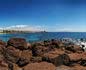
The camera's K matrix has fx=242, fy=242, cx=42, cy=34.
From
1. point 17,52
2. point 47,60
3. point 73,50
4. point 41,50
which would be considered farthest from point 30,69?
point 73,50

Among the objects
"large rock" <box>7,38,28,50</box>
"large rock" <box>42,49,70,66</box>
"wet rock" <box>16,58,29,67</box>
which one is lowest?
"wet rock" <box>16,58,29,67</box>

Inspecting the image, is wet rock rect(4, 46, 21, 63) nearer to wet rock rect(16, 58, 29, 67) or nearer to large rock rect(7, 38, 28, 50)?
wet rock rect(16, 58, 29, 67)

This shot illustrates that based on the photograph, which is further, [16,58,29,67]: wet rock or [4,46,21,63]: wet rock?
[4,46,21,63]: wet rock

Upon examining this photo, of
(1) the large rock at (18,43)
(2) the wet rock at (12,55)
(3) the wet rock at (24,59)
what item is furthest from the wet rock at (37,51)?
(2) the wet rock at (12,55)

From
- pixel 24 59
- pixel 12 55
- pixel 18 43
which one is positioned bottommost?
pixel 24 59

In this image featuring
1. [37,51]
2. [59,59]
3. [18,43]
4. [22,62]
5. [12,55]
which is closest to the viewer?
[59,59]

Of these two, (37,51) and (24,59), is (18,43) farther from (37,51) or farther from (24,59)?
(24,59)

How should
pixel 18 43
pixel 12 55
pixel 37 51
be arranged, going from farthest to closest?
pixel 18 43 < pixel 37 51 < pixel 12 55

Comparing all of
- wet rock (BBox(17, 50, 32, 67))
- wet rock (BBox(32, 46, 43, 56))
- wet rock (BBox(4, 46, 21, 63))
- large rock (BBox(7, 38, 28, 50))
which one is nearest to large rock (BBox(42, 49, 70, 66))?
wet rock (BBox(17, 50, 32, 67))

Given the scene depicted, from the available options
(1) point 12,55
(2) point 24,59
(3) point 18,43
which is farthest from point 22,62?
(3) point 18,43

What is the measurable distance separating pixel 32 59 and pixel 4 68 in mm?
2854

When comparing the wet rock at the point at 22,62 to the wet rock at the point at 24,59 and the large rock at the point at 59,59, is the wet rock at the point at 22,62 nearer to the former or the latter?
the wet rock at the point at 24,59

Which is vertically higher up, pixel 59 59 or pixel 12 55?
pixel 12 55

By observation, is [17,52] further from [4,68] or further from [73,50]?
[73,50]
